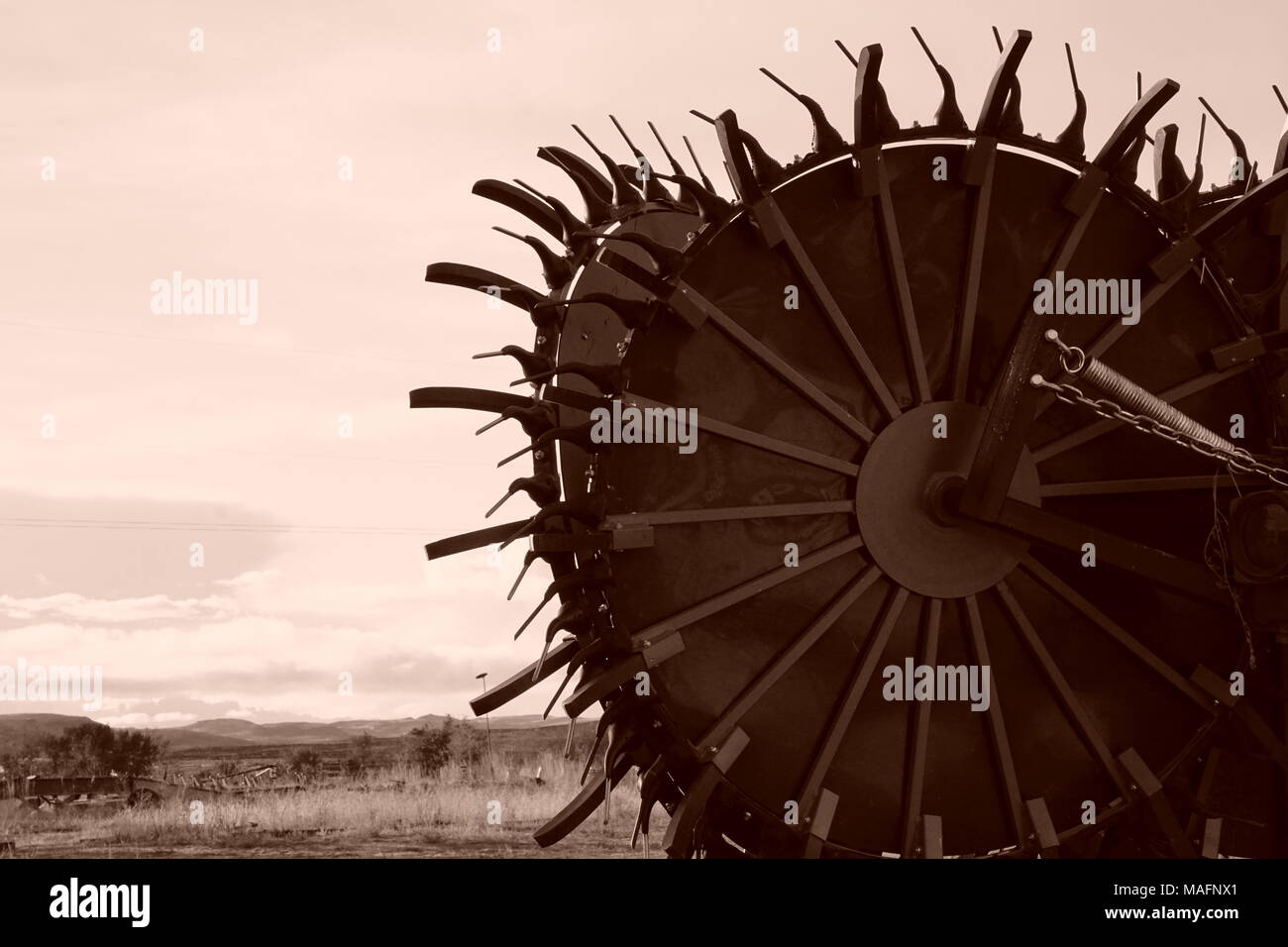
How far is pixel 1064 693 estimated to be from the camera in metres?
8.73

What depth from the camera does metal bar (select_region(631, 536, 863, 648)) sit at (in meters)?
7.95

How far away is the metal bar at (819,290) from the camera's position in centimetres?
816

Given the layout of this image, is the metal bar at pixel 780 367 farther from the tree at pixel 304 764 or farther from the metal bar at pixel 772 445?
the tree at pixel 304 764

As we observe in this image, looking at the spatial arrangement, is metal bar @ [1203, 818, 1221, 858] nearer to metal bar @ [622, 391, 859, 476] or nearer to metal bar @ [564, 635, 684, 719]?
metal bar @ [622, 391, 859, 476]

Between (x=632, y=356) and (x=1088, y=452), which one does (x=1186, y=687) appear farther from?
(x=632, y=356)

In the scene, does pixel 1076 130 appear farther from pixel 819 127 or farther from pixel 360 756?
pixel 360 756

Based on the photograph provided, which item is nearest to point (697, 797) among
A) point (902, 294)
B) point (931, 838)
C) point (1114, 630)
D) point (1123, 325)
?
point (931, 838)

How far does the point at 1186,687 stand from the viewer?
29.4 ft

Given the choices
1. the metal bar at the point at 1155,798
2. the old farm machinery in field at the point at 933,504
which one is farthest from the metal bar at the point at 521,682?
the metal bar at the point at 1155,798

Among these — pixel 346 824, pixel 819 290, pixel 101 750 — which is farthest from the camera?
pixel 101 750

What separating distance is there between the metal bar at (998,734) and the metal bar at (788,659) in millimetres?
653

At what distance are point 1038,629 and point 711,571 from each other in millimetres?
2135

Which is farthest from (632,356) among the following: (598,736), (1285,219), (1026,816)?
(1285,219)

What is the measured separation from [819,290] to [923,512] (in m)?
1.44
